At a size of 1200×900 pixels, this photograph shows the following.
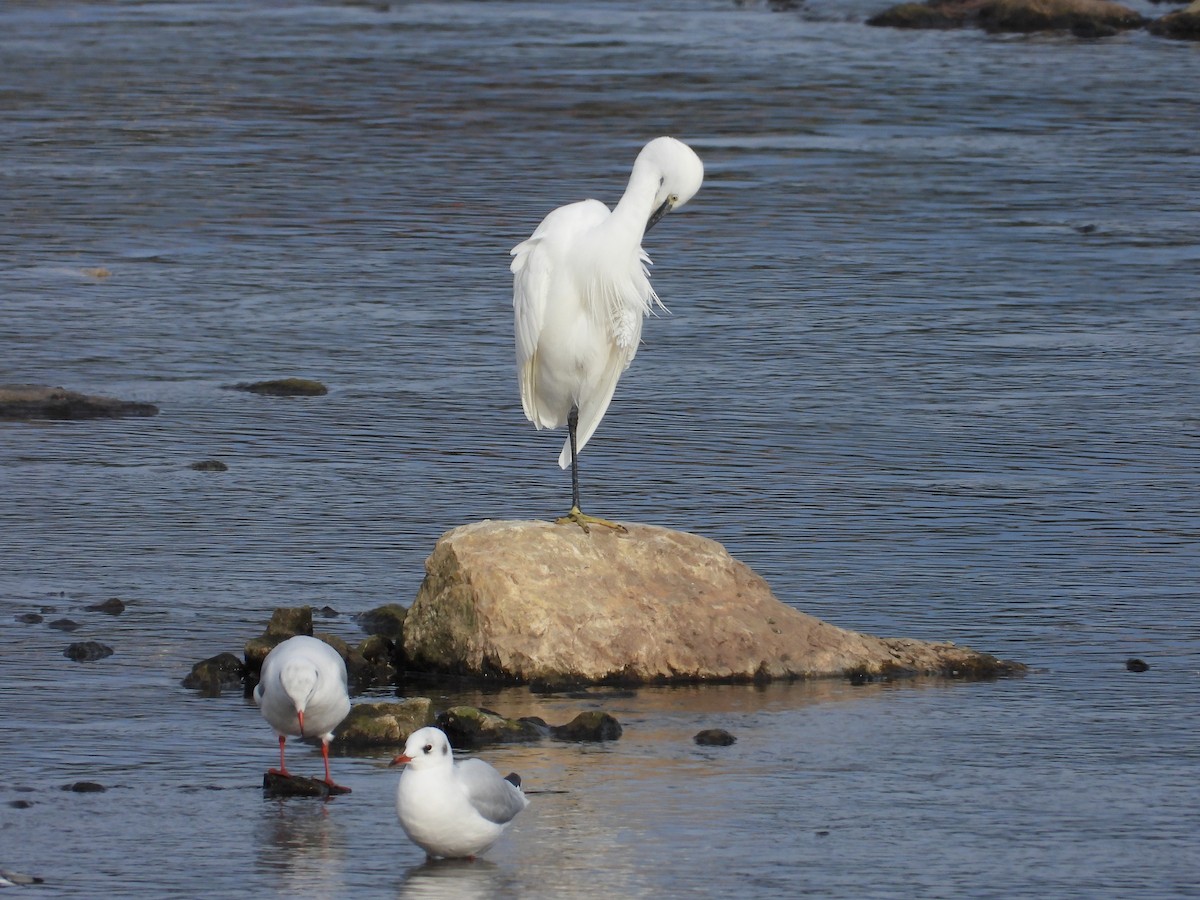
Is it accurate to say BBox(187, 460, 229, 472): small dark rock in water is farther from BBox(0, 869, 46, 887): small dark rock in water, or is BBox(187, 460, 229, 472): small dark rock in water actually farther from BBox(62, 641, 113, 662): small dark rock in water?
BBox(0, 869, 46, 887): small dark rock in water

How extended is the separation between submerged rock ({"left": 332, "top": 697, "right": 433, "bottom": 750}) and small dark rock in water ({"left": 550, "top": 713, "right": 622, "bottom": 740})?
1.95 ft

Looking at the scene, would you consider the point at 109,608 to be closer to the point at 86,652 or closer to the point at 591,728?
the point at 86,652

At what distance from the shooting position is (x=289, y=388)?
18.1 metres

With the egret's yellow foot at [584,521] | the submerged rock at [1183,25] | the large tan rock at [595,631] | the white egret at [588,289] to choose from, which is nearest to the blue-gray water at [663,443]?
the large tan rock at [595,631]

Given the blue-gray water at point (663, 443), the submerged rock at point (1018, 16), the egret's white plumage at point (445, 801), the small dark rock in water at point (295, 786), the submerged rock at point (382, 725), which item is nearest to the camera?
the egret's white plumage at point (445, 801)

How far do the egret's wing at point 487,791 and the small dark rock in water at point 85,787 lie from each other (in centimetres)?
168

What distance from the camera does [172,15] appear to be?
1676 inches

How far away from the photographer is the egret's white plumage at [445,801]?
8.97m

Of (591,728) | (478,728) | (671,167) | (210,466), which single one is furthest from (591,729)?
(210,466)

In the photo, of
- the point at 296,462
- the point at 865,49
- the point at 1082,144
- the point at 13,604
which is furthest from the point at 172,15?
the point at 13,604

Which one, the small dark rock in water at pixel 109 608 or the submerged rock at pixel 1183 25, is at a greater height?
A: the submerged rock at pixel 1183 25

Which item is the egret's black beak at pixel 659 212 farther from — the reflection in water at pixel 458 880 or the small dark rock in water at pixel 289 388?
the small dark rock in water at pixel 289 388

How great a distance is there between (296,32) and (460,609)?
3054cm

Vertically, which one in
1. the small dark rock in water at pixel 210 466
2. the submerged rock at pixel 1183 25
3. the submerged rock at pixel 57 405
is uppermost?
the submerged rock at pixel 1183 25
